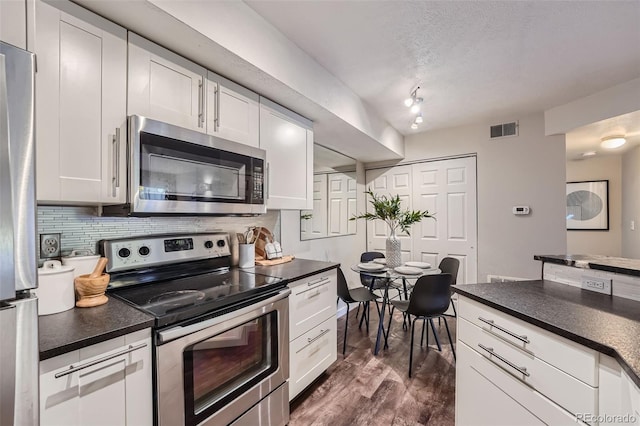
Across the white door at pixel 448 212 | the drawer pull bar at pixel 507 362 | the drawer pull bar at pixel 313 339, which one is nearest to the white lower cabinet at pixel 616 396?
the drawer pull bar at pixel 507 362

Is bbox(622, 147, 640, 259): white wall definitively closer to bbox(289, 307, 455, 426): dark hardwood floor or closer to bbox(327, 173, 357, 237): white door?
bbox(289, 307, 455, 426): dark hardwood floor

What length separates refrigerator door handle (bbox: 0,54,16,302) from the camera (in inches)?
24.0

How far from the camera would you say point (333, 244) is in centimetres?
350

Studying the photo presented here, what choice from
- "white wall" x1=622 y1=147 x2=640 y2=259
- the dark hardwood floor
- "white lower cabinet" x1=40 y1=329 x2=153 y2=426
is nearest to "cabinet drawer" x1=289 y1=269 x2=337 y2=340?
the dark hardwood floor

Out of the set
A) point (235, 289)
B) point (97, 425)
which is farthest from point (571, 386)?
point (97, 425)

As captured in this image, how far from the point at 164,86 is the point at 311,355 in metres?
1.93

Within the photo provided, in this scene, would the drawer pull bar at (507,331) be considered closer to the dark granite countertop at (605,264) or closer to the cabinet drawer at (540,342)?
the cabinet drawer at (540,342)

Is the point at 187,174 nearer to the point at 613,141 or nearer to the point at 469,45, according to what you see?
the point at 469,45

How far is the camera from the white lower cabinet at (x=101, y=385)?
2.69 ft

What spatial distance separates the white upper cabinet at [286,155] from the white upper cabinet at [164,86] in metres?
0.48

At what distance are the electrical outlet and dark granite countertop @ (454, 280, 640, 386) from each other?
2008 millimetres

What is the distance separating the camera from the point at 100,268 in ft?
4.13

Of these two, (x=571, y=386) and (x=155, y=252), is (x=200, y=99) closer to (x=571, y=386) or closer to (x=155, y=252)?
(x=155, y=252)

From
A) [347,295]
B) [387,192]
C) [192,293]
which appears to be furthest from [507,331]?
[387,192]
